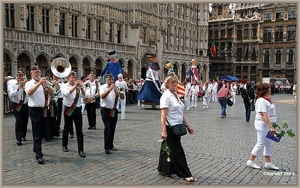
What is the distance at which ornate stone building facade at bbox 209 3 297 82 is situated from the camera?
57844mm

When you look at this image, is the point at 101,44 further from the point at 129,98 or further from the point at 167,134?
the point at 167,134

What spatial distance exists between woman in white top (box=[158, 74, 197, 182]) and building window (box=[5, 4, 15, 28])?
2402 centimetres

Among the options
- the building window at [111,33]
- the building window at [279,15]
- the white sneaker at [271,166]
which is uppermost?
the building window at [279,15]

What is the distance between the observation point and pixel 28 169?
21.8 feet

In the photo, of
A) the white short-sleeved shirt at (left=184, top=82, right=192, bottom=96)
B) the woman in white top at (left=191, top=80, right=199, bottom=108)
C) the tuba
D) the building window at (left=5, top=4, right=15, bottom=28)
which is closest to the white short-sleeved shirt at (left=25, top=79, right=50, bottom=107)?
the tuba

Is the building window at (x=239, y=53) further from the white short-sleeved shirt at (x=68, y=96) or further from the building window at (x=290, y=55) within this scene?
the white short-sleeved shirt at (x=68, y=96)

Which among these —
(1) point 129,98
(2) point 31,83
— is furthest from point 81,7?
(2) point 31,83

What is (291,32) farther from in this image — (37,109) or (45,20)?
(37,109)

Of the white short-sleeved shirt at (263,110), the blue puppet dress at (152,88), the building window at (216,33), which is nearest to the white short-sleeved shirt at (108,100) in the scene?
the white short-sleeved shirt at (263,110)

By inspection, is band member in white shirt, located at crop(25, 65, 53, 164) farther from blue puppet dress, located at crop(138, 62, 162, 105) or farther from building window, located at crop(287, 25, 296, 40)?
building window, located at crop(287, 25, 296, 40)

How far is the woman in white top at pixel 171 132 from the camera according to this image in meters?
5.99

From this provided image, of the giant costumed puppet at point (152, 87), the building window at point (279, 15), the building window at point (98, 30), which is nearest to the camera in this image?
the giant costumed puppet at point (152, 87)

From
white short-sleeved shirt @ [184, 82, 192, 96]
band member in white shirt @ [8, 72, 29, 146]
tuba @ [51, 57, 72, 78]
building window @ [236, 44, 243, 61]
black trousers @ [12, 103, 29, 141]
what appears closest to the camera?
tuba @ [51, 57, 72, 78]

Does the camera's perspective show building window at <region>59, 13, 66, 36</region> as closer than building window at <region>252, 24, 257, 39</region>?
Yes
